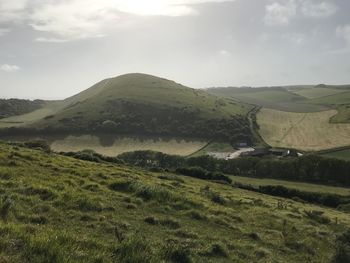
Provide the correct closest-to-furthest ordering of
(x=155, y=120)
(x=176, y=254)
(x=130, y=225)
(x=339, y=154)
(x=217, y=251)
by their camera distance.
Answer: (x=176, y=254), (x=217, y=251), (x=130, y=225), (x=339, y=154), (x=155, y=120)

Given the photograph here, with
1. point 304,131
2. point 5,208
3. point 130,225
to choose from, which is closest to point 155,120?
point 304,131

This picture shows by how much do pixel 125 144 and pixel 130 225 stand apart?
135m

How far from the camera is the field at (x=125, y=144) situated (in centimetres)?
14450

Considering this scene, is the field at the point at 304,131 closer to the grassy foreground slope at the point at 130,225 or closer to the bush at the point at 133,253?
the grassy foreground slope at the point at 130,225

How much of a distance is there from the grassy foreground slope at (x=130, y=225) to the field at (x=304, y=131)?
112672mm

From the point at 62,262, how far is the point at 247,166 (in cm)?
9317

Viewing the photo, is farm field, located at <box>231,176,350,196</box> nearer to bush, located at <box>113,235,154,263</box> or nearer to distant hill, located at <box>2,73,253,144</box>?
distant hill, located at <box>2,73,253,144</box>

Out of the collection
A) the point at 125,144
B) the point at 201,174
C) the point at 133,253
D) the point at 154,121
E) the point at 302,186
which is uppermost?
the point at 154,121

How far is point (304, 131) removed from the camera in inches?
6471

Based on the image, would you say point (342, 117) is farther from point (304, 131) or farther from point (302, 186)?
point (302, 186)

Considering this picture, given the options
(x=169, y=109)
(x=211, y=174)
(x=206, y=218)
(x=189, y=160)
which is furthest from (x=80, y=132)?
(x=206, y=218)

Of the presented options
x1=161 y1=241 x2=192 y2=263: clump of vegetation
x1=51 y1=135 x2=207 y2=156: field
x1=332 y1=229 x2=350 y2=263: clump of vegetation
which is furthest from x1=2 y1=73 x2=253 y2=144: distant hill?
x1=161 y1=241 x2=192 y2=263: clump of vegetation

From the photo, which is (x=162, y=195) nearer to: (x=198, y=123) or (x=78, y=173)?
(x=78, y=173)

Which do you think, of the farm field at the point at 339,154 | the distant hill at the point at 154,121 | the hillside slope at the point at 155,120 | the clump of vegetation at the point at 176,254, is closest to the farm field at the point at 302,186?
the farm field at the point at 339,154
